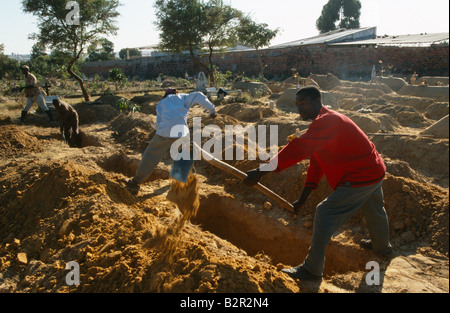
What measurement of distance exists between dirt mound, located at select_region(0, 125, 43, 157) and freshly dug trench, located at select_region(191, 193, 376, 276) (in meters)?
4.38

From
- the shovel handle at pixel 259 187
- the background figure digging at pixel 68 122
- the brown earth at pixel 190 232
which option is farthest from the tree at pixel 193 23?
the shovel handle at pixel 259 187

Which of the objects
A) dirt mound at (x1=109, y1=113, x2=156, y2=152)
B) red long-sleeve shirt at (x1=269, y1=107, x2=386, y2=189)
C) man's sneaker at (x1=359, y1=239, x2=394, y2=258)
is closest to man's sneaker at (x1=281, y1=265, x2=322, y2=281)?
red long-sleeve shirt at (x1=269, y1=107, x2=386, y2=189)

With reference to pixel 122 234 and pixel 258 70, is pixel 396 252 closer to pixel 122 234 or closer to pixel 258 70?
pixel 122 234

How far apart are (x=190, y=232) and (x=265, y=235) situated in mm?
1108

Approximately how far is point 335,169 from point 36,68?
28.1m

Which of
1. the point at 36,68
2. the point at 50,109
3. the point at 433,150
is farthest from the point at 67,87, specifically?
the point at 433,150

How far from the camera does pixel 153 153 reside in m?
4.45

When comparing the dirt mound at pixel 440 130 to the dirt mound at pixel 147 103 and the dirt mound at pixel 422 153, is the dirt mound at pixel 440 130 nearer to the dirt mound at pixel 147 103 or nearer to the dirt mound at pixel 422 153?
the dirt mound at pixel 422 153

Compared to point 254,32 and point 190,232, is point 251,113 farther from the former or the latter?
point 254,32

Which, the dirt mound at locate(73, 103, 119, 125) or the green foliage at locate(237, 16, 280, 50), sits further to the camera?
the green foliage at locate(237, 16, 280, 50)

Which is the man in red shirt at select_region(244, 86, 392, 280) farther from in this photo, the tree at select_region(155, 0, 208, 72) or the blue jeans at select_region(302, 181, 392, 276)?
the tree at select_region(155, 0, 208, 72)

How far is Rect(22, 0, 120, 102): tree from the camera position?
12.7 metres

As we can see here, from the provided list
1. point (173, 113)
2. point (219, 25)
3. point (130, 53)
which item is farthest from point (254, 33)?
point (130, 53)

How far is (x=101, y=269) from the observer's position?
2617 mm
